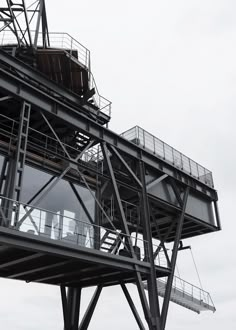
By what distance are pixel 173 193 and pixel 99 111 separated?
22.2 feet

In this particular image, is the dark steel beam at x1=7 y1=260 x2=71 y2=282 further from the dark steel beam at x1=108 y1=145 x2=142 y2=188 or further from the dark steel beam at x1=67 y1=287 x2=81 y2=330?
the dark steel beam at x1=108 y1=145 x2=142 y2=188

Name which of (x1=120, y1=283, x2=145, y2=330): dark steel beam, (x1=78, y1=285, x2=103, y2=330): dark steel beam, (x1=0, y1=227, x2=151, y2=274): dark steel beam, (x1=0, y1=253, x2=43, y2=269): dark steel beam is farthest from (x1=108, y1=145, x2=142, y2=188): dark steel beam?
(x1=78, y1=285, x2=103, y2=330): dark steel beam

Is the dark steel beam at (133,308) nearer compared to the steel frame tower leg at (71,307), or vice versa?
the dark steel beam at (133,308)

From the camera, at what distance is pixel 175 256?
20.3 metres

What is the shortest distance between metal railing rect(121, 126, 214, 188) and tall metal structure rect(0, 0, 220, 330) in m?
0.08

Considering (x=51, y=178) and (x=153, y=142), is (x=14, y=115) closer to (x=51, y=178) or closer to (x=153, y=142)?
(x=51, y=178)

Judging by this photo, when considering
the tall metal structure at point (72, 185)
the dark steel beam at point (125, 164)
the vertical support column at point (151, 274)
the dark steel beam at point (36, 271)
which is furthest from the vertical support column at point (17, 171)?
the vertical support column at point (151, 274)

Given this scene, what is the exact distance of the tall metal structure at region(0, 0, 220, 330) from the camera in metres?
14.8

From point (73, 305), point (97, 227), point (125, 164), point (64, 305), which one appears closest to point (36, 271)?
point (97, 227)

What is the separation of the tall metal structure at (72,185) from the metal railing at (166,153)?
0.26 ft

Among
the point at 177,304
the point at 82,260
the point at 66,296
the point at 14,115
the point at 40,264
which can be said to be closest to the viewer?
the point at 82,260

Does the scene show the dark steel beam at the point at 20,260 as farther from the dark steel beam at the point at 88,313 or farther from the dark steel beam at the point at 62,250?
the dark steel beam at the point at 88,313

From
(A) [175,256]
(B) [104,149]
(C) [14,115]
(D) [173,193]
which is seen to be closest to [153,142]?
(D) [173,193]

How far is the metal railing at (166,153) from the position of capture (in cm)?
2188
